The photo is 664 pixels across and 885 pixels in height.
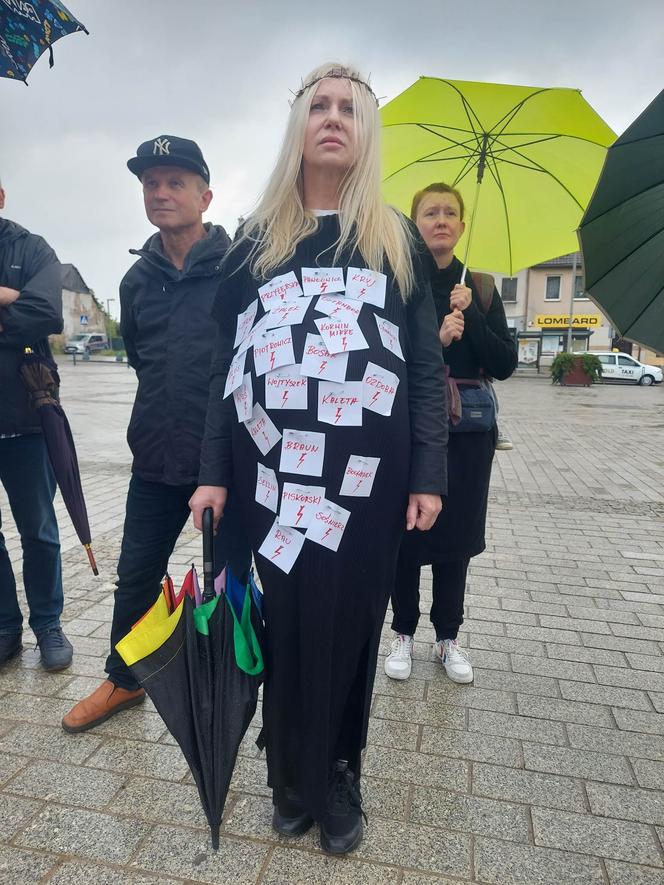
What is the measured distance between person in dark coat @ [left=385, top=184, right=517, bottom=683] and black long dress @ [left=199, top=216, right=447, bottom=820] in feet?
2.18

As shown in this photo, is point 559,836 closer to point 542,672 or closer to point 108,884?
point 542,672

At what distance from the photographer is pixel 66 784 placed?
2.22m

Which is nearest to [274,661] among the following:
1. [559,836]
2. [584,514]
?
[559,836]

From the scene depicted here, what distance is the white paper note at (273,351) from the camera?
176 cm

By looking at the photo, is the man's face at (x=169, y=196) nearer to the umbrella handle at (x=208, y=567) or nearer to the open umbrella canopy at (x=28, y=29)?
the open umbrella canopy at (x=28, y=29)

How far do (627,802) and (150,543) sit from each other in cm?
198

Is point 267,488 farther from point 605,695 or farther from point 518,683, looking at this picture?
point 605,695

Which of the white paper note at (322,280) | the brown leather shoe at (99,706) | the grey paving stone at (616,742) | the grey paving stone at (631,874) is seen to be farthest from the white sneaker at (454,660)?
the white paper note at (322,280)

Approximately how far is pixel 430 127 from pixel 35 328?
2.02 meters

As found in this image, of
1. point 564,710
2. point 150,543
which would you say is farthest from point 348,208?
point 564,710

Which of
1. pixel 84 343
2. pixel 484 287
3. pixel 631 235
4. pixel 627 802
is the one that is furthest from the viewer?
pixel 84 343

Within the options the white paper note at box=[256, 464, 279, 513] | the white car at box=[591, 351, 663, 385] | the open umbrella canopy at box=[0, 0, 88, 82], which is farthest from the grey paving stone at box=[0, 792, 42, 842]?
the white car at box=[591, 351, 663, 385]

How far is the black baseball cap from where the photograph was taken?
232cm

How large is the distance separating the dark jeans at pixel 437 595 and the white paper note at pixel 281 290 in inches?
54.7
